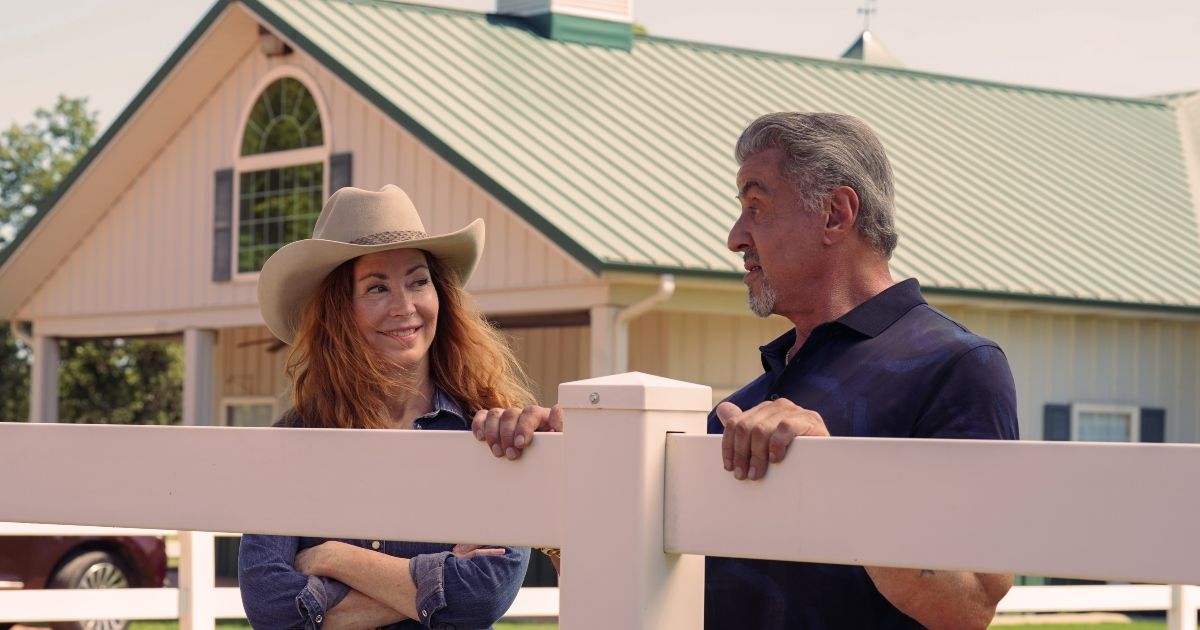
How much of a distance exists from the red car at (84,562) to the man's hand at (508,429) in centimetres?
1072

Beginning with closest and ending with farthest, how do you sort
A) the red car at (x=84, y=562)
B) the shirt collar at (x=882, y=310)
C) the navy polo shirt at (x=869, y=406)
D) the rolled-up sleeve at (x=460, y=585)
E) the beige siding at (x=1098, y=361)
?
1. the navy polo shirt at (x=869, y=406)
2. the shirt collar at (x=882, y=310)
3. the rolled-up sleeve at (x=460, y=585)
4. the red car at (x=84, y=562)
5. the beige siding at (x=1098, y=361)

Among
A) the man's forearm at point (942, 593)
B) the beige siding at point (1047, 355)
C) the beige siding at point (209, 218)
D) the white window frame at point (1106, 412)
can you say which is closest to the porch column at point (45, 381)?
the beige siding at point (209, 218)

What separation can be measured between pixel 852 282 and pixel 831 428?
38cm

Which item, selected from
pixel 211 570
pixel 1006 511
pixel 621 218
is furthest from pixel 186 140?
pixel 1006 511

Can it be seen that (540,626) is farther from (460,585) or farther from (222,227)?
(460,585)

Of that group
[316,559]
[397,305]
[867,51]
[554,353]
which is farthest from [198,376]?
[316,559]

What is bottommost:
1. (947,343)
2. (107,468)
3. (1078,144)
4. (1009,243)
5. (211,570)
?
(211,570)

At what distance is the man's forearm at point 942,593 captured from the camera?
251cm

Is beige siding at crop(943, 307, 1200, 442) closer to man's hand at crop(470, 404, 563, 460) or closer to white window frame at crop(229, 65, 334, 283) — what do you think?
white window frame at crop(229, 65, 334, 283)

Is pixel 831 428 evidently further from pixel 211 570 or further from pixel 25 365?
pixel 25 365

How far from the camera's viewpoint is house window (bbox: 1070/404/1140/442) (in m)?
18.5

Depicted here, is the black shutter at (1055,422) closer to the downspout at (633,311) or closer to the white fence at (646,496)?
the downspout at (633,311)

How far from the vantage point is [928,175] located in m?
18.8

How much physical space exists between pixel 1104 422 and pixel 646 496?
1723cm
